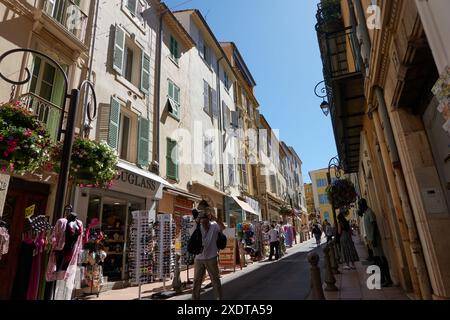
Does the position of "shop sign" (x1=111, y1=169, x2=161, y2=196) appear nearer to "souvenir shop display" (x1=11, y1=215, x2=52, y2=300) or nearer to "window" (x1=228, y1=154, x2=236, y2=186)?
"souvenir shop display" (x1=11, y1=215, x2=52, y2=300)

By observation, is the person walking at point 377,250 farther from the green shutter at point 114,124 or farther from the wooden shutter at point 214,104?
the wooden shutter at point 214,104

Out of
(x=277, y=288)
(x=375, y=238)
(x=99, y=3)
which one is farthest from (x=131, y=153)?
(x=375, y=238)

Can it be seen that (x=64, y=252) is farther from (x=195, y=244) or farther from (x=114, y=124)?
(x=114, y=124)

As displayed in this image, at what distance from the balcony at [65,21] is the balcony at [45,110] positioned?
1.96 metres

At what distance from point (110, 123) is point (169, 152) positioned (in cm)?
368

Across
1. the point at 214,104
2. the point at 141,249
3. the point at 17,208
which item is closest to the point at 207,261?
the point at 141,249

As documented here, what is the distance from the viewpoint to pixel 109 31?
33.8 feet

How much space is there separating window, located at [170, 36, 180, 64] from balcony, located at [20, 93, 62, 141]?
8.30 m

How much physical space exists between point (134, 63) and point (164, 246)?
308 inches

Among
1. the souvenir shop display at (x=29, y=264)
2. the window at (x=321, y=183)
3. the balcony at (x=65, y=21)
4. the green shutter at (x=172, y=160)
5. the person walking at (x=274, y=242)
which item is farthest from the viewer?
the window at (x=321, y=183)

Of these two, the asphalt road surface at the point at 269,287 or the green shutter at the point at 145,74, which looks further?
the green shutter at the point at 145,74

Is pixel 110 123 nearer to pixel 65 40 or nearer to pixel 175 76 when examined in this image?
pixel 65 40

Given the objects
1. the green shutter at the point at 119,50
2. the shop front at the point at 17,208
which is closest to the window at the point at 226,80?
the green shutter at the point at 119,50

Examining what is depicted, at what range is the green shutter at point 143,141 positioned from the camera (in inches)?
422
